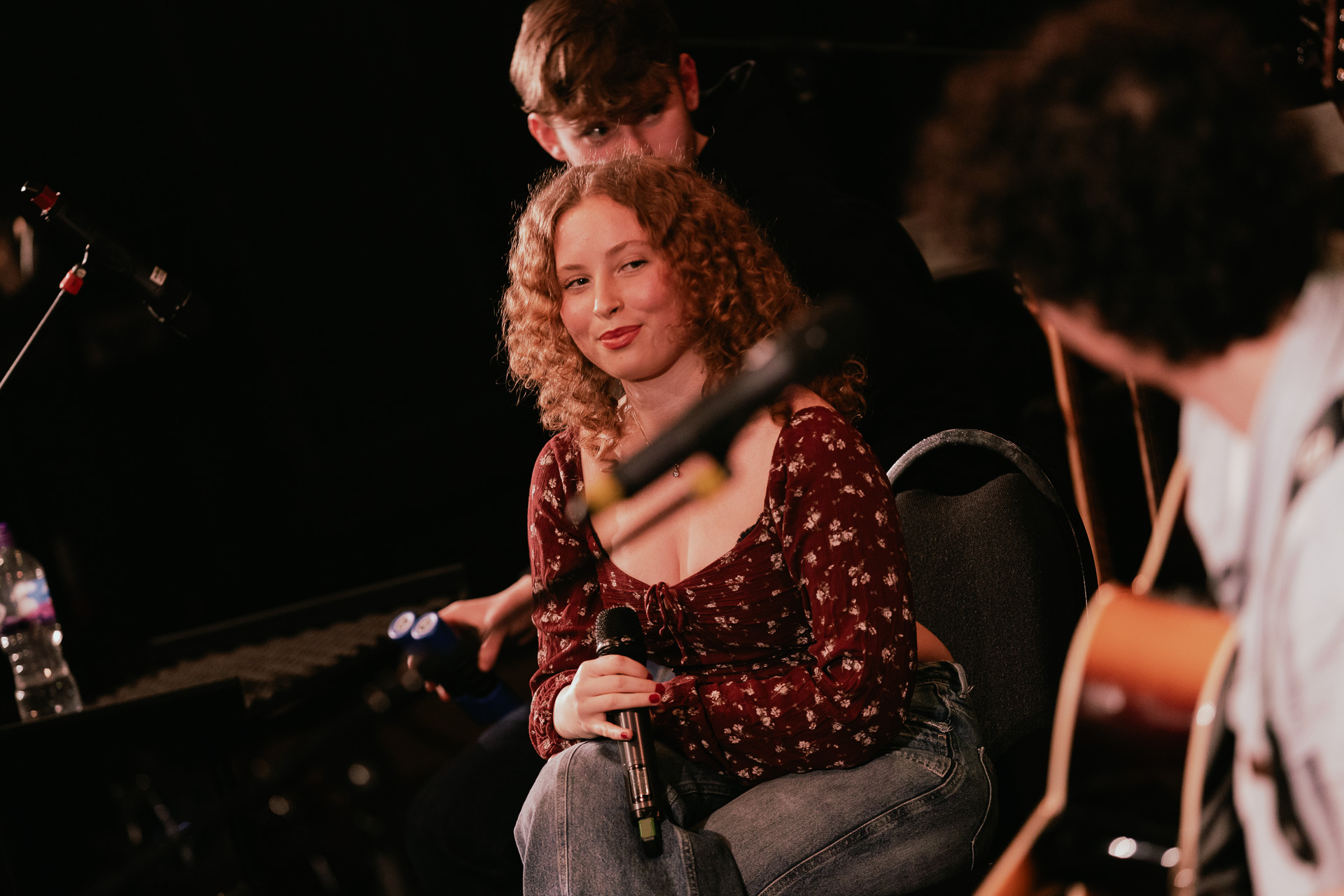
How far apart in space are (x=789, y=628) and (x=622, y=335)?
505 millimetres

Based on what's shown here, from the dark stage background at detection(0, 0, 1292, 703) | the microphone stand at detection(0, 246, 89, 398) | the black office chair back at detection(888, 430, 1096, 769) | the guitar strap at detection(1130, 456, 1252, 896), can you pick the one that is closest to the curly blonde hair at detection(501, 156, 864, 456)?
the black office chair back at detection(888, 430, 1096, 769)

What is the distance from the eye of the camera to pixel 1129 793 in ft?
3.17

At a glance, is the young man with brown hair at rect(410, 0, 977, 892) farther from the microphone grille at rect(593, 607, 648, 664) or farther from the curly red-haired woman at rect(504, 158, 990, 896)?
the microphone grille at rect(593, 607, 648, 664)

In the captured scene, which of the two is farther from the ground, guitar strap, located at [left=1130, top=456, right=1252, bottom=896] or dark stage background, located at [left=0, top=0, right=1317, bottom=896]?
dark stage background, located at [left=0, top=0, right=1317, bottom=896]

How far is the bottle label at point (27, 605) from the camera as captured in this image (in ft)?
8.52

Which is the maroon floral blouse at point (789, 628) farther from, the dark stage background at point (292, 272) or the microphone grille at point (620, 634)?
the dark stage background at point (292, 272)

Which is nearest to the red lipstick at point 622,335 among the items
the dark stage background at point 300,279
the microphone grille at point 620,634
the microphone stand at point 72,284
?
the microphone grille at point 620,634

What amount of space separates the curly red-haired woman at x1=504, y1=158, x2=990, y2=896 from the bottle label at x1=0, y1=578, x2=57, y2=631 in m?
1.45

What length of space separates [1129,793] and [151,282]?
5.82 ft

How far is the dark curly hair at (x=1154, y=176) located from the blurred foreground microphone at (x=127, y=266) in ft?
5.37

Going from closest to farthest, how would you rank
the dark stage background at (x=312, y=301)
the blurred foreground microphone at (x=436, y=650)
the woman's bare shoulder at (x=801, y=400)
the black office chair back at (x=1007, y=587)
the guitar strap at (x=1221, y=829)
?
the guitar strap at (x=1221, y=829)
the blurred foreground microphone at (x=436, y=650)
the black office chair back at (x=1007, y=587)
the woman's bare shoulder at (x=801, y=400)
the dark stage background at (x=312, y=301)

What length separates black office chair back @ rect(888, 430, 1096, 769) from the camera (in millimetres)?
1502

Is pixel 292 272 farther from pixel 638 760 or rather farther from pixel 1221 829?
pixel 1221 829

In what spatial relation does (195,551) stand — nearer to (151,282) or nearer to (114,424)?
(114,424)
